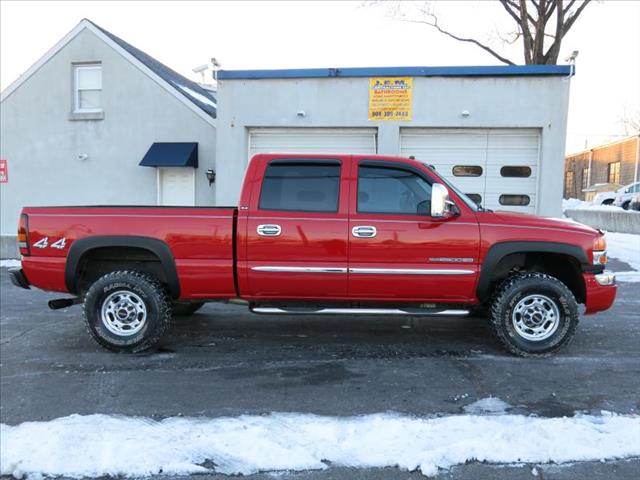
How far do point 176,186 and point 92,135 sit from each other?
273 cm

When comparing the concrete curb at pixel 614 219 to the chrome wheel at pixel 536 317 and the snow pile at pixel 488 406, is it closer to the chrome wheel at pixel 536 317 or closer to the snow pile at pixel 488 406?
the chrome wheel at pixel 536 317

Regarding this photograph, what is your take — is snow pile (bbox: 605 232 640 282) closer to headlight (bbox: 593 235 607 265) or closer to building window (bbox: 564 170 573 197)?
headlight (bbox: 593 235 607 265)

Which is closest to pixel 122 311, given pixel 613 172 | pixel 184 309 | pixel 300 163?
pixel 184 309

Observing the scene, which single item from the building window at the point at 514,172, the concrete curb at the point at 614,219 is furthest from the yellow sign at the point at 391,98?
the concrete curb at the point at 614,219

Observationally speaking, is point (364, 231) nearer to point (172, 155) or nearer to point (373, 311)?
point (373, 311)

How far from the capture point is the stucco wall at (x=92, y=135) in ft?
43.2

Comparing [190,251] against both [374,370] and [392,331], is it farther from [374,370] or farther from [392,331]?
[392,331]

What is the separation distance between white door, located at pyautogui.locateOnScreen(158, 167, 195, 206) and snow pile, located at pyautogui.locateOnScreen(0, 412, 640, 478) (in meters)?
10.2

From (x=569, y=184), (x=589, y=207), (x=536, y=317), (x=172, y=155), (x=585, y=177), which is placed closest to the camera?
(x=536, y=317)

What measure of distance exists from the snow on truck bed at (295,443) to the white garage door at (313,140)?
839cm

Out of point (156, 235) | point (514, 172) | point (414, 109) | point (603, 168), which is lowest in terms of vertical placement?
point (156, 235)

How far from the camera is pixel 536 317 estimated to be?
4.81 metres

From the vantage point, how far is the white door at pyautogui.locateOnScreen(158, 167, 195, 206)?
13.2 metres

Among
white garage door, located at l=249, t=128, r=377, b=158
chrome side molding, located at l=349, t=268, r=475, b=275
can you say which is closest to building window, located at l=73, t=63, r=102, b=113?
white garage door, located at l=249, t=128, r=377, b=158
